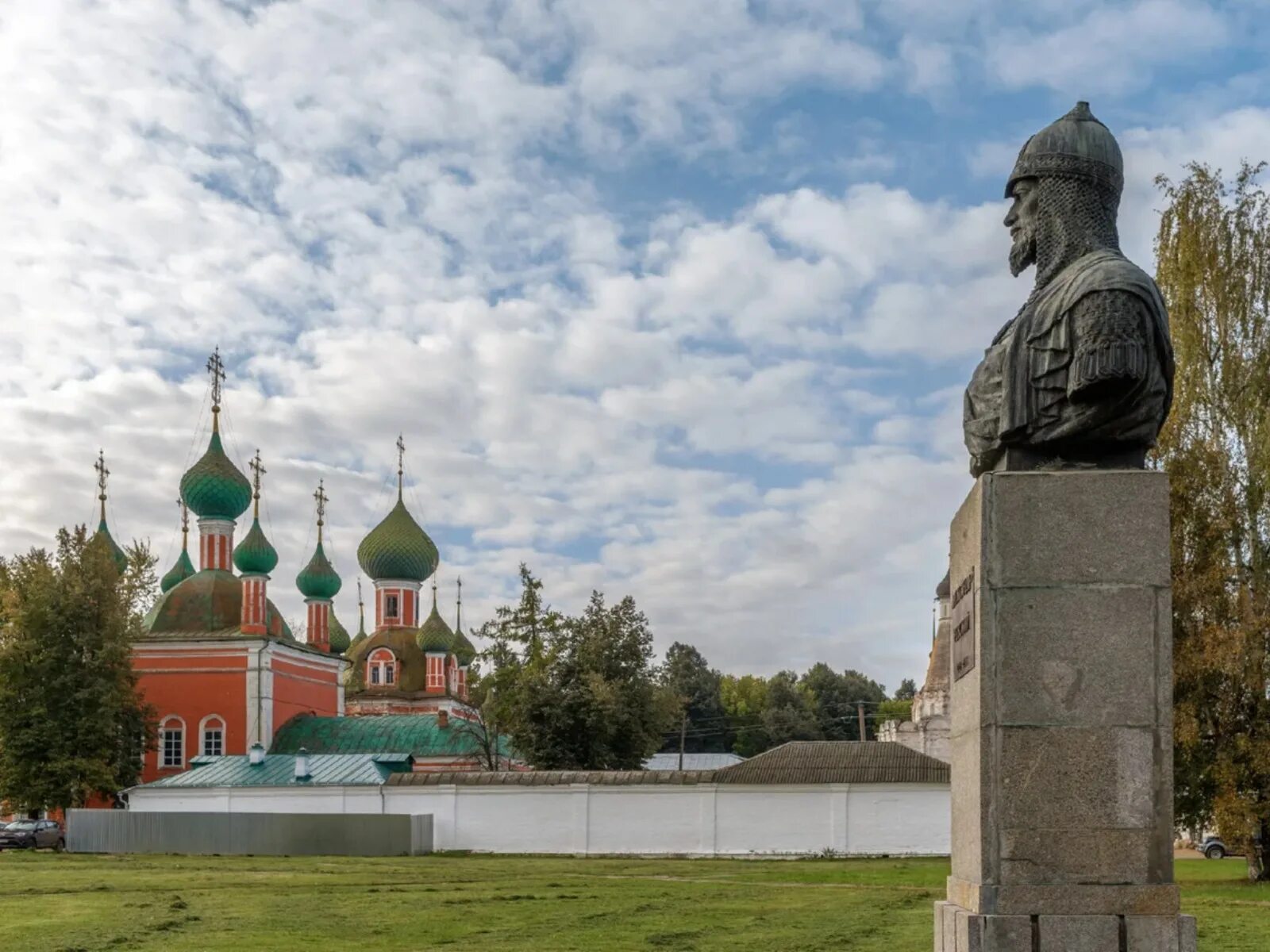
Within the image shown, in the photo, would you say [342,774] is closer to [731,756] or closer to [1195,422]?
[1195,422]

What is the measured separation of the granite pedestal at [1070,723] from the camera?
6512 millimetres

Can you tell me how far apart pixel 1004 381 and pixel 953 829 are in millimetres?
2313

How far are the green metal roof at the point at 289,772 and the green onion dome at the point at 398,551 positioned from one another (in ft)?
81.1

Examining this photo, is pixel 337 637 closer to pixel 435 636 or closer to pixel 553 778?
pixel 435 636

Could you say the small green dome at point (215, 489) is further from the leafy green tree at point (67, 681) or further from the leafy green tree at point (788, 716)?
the leafy green tree at point (788, 716)

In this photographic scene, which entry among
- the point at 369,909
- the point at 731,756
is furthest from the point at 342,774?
the point at 731,756

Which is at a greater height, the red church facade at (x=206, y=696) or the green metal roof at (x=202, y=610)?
the green metal roof at (x=202, y=610)

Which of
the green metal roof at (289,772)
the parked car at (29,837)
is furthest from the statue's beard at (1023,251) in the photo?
the parked car at (29,837)

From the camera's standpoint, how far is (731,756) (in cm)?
7775

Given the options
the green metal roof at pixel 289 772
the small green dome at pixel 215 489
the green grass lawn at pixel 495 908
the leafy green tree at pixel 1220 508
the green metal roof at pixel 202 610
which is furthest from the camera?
the small green dome at pixel 215 489

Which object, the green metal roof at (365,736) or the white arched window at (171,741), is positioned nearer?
the white arched window at (171,741)

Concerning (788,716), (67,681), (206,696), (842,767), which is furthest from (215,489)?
(788,716)

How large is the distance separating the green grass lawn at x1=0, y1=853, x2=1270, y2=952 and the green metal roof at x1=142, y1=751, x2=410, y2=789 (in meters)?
9.23

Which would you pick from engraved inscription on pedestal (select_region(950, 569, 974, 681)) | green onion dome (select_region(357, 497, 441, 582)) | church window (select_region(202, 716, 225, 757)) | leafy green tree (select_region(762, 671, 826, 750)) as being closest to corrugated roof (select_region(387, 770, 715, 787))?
church window (select_region(202, 716, 225, 757))
